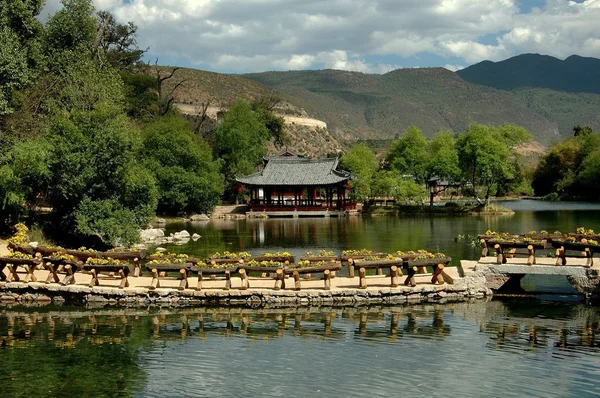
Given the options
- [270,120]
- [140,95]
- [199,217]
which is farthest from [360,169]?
[140,95]

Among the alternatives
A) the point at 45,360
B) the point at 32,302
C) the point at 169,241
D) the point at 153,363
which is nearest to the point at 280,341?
the point at 153,363

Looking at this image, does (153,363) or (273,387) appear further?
(153,363)

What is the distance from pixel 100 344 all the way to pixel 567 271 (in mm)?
14568

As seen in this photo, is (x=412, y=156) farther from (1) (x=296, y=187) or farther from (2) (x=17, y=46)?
(2) (x=17, y=46)

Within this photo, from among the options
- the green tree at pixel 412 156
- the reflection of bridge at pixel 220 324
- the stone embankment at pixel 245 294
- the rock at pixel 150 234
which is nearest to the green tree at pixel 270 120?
the green tree at pixel 412 156

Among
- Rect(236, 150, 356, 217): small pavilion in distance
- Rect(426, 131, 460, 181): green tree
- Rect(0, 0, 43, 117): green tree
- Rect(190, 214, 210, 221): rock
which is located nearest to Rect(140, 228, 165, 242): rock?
Rect(0, 0, 43, 117): green tree

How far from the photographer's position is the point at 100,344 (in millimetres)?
16297

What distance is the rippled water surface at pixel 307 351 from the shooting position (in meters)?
13.0

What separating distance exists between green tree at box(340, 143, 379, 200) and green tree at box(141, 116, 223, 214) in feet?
50.2

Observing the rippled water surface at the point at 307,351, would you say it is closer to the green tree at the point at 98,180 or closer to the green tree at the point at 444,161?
the green tree at the point at 98,180

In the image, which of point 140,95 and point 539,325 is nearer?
point 539,325

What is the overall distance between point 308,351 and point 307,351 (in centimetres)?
3

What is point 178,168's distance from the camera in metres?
58.4

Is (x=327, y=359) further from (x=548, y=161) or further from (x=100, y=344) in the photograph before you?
(x=548, y=161)
